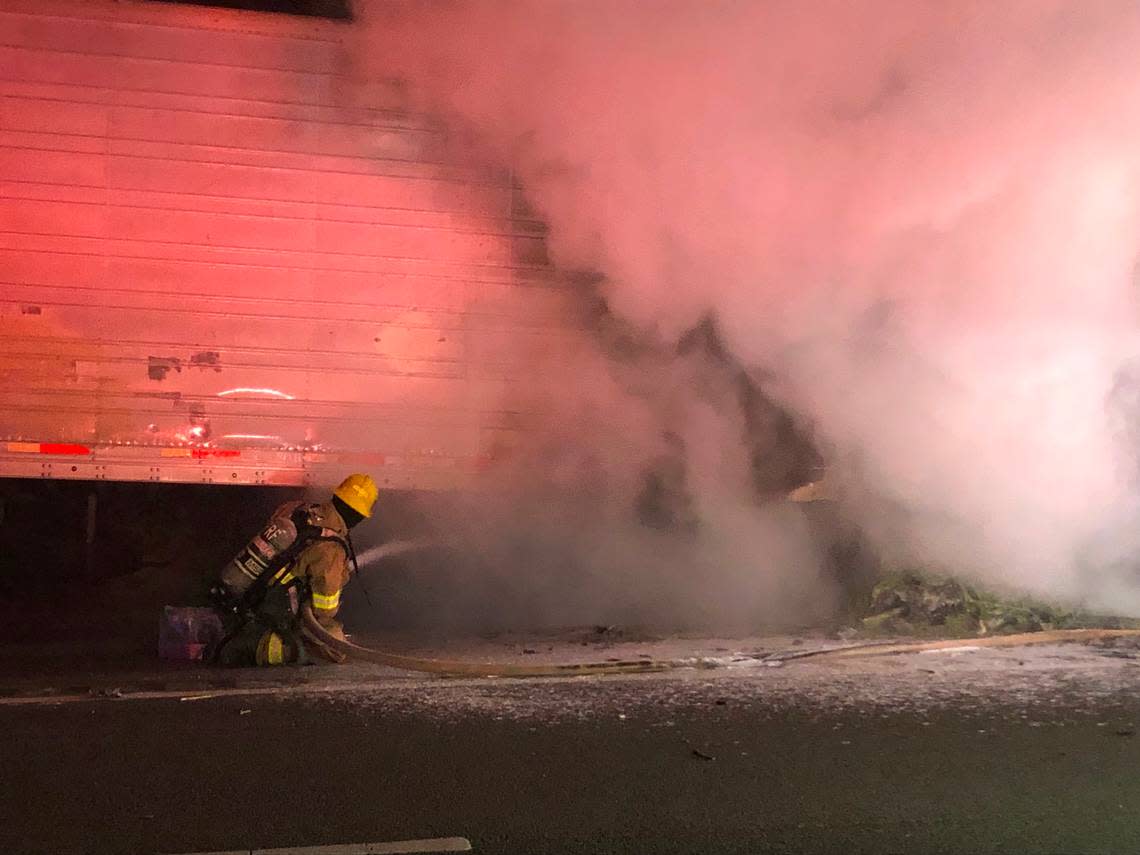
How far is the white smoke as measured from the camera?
6.07 meters

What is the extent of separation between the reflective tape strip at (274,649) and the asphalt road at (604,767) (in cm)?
63

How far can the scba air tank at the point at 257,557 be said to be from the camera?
5535 mm

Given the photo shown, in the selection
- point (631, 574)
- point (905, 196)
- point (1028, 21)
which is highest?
point (1028, 21)

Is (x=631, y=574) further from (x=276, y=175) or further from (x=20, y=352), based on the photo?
(x=20, y=352)

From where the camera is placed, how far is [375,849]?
3232 mm

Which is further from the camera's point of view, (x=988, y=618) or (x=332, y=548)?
(x=988, y=618)

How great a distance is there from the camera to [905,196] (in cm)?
617

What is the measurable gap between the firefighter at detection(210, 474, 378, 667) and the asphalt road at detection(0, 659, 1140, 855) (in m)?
0.65

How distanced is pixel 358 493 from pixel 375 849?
9.29ft

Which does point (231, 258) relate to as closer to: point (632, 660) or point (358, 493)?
point (358, 493)

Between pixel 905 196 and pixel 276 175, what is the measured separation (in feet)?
12.8

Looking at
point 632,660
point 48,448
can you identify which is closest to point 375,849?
point 632,660

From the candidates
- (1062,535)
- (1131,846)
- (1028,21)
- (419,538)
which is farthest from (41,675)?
(1028,21)

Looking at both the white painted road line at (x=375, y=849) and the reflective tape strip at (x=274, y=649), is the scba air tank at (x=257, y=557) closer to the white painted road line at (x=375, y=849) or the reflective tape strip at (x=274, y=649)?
the reflective tape strip at (x=274, y=649)
